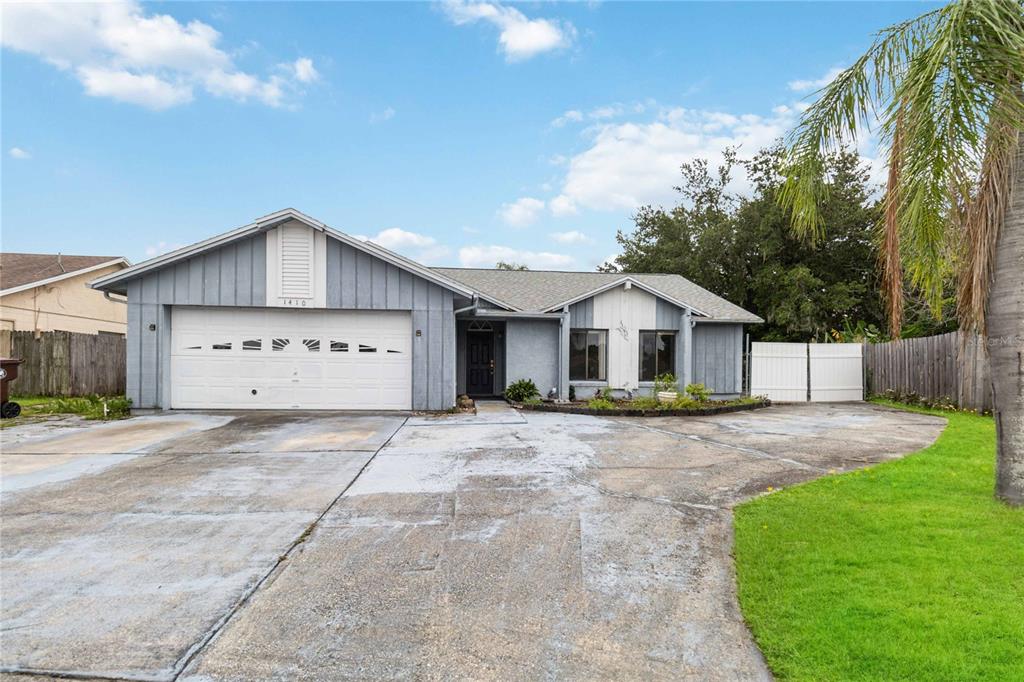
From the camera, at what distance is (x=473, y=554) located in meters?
4.04

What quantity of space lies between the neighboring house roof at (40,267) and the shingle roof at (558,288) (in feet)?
43.0

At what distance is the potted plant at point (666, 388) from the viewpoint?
1320cm

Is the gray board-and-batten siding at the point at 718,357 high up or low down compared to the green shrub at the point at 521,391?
up

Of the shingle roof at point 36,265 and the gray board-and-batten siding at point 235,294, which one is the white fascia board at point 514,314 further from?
the shingle roof at point 36,265

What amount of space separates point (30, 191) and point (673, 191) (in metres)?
27.7

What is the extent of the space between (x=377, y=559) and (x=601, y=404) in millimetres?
9488

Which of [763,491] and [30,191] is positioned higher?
[30,191]

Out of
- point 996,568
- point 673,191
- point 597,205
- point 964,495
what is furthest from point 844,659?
point 673,191

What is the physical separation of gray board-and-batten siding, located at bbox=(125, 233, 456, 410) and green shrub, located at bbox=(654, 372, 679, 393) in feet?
18.8

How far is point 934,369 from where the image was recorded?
535 inches

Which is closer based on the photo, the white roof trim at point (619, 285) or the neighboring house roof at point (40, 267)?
the white roof trim at point (619, 285)

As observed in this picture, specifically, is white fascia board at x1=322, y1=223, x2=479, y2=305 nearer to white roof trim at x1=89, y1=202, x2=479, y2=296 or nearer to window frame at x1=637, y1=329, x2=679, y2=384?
white roof trim at x1=89, y1=202, x2=479, y2=296


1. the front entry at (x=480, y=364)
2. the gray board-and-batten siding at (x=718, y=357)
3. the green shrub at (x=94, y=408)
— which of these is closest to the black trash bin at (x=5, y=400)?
the green shrub at (x=94, y=408)

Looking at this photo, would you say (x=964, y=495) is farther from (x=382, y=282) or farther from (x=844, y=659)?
(x=382, y=282)
